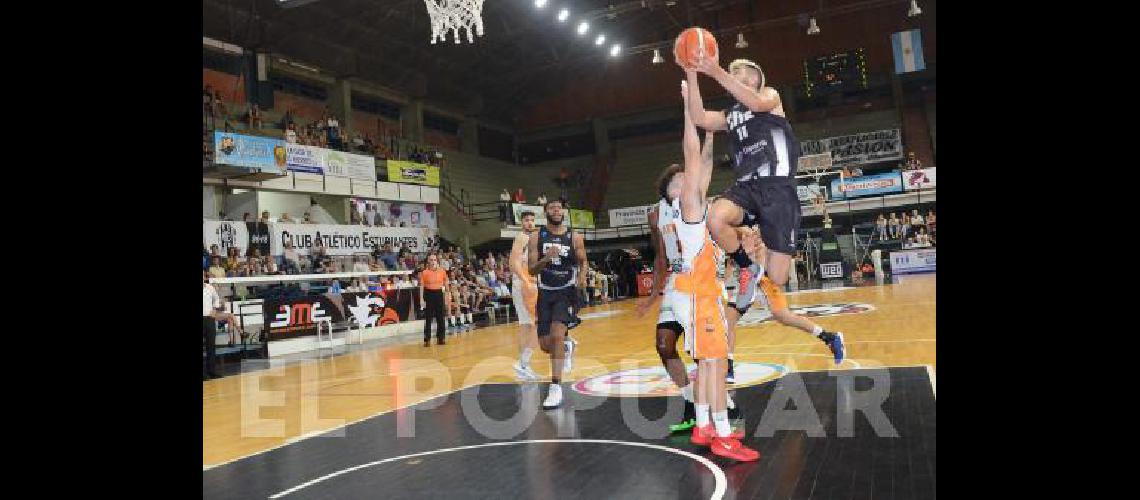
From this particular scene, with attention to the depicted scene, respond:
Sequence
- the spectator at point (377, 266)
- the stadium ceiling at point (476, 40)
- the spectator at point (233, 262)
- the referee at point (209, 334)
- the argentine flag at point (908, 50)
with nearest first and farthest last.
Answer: the referee at point (209, 334)
the spectator at point (233, 262)
the spectator at point (377, 266)
the stadium ceiling at point (476, 40)
the argentine flag at point (908, 50)

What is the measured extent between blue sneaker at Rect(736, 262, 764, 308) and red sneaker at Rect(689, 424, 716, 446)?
53.5 inches

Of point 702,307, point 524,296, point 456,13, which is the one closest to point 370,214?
point 456,13

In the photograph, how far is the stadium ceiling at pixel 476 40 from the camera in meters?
21.5

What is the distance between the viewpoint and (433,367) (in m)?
8.91

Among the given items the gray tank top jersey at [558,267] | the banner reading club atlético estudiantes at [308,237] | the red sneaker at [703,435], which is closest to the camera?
the red sneaker at [703,435]

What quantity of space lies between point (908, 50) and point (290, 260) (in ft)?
67.2

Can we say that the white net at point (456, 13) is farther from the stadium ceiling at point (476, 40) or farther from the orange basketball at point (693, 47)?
the stadium ceiling at point (476, 40)

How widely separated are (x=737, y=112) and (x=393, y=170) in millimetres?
19208

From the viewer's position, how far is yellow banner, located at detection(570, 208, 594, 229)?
25638 millimetres

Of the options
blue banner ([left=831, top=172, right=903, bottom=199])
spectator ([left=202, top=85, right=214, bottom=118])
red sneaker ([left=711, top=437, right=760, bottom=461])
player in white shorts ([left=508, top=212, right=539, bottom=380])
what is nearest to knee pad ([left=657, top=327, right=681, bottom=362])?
red sneaker ([left=711, top=437, right=760, bottom=461])

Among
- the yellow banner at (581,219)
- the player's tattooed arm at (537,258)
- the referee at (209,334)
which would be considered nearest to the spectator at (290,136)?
the referee at (209,334)

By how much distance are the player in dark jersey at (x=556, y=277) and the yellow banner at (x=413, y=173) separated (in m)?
16.9
